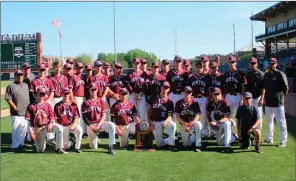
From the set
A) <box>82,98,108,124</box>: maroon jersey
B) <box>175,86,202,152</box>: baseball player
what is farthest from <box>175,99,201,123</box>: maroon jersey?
<box>82,98,108,124</box>: maroon jersey

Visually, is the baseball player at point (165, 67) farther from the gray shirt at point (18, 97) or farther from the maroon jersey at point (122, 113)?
the gray shirt at point (18, 97)

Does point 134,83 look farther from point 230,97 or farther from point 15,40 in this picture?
point 15,40

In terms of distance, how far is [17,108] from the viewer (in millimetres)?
7426

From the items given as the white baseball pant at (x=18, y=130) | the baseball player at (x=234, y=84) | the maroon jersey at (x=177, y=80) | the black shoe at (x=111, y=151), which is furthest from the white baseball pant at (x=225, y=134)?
the white baseball pant at (x=18, y=130)

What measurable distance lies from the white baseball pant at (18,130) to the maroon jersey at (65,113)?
83 centimetres

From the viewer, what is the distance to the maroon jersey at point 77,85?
26.8ft

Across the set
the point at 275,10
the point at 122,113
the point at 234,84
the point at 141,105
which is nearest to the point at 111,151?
the point at 122,113


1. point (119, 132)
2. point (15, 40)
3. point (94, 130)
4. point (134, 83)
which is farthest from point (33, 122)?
point (15, 40)

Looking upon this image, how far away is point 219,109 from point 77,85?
342cm

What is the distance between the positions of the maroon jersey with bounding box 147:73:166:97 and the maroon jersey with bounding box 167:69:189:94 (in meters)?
0.19

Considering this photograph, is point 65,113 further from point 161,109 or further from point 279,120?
point 279,120

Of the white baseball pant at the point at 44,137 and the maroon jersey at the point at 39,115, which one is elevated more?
the maroon jersey at the point at 39,115

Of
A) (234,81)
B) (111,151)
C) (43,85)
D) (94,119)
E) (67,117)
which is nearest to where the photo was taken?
(111,151)

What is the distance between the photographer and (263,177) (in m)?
5.27
